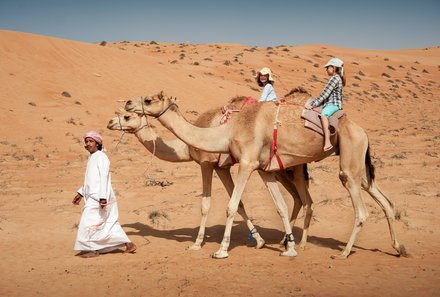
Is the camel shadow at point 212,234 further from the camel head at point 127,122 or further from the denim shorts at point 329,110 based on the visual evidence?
the denim shorts at point 329,110

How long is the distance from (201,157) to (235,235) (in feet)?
6.62

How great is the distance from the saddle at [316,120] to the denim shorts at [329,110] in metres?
0.05

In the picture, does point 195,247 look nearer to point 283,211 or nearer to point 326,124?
point 283,211

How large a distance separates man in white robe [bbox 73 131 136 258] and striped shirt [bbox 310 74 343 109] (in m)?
3.37

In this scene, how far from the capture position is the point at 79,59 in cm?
3294

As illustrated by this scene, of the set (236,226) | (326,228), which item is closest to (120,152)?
(236,226)

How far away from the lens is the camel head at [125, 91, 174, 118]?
7836 millimetres

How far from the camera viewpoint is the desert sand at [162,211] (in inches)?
251

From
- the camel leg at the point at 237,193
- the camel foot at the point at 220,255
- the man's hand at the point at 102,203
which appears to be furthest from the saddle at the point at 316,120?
the man's hand at the point at 102,203

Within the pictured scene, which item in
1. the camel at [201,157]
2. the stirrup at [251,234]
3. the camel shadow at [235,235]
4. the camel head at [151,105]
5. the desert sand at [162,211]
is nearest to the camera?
the desert sand at [162,211]

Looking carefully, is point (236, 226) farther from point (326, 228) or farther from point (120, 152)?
point (120, 152)

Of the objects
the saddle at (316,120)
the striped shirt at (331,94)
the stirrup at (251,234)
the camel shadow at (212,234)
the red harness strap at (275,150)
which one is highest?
the striped shirt at (331,94)

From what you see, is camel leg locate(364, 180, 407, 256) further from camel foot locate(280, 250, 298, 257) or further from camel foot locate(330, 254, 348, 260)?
camel foot locate(280, 250, 298, 257)

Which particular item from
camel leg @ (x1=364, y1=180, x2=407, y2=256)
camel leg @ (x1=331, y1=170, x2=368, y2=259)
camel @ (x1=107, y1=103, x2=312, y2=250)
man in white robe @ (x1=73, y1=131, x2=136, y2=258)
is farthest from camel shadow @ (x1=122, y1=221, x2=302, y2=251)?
camel leg @ (x1=364, y1=180, x2=407, y2=256)
